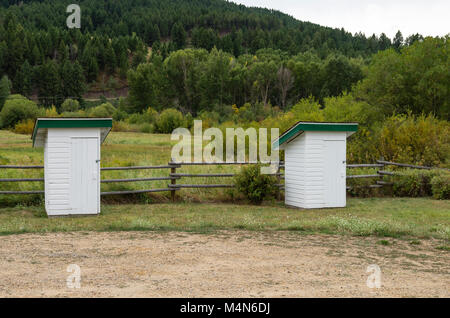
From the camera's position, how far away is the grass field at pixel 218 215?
36.0 feet

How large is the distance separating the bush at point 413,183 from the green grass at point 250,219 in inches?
96.7

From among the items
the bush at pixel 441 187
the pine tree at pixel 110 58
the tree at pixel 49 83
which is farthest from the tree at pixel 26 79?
the bush at pixel 441 187

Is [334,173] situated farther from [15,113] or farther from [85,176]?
[15,113]

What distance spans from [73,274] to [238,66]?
81.1m

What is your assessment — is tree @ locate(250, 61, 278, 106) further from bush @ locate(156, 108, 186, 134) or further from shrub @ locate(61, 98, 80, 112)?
bush @ locate(156, 108, 186, 134)

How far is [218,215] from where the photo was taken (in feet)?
42.4

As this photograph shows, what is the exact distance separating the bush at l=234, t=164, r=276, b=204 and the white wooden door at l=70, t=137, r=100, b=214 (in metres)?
4.51

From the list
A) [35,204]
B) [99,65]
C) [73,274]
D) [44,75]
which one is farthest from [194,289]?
[99,65]

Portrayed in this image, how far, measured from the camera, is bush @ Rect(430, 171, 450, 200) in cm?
1691

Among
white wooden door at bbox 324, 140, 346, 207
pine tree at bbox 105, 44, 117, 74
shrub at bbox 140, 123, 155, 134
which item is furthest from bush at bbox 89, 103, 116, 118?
white wooden door at bbox 324, 140, 346, 207

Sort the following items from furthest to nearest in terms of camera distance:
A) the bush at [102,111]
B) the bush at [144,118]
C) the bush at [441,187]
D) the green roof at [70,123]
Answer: the bush at [102,111], the bush at [144,118], the bush at [441,187], the green roof at [70,123]

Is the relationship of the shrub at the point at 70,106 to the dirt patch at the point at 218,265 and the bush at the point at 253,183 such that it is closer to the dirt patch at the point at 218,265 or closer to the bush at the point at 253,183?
the bush at the point at 253,183

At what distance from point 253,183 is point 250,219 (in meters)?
3.63

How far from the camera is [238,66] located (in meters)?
86.1
